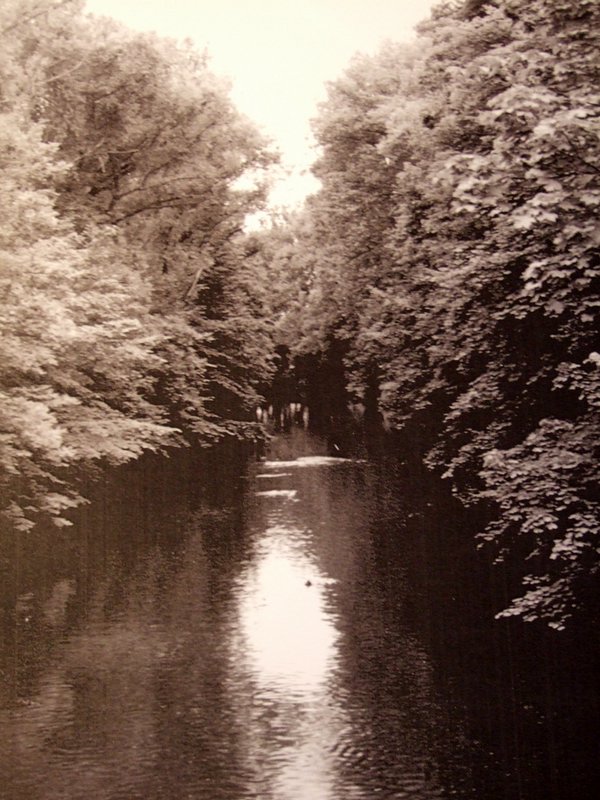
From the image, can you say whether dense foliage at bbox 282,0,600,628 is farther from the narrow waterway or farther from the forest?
the narrow waterway

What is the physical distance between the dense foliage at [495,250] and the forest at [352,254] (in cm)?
5

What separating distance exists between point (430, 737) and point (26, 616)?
252 inches

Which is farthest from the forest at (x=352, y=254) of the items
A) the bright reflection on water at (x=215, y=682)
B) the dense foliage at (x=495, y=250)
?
the bright reflection on water at (x=215, y=682)

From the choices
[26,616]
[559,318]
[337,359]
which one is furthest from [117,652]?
[337,359]

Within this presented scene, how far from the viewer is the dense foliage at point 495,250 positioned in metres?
7.62

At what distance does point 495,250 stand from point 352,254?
1667 centimetres

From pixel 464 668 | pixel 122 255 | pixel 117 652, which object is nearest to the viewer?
pixel 464 668

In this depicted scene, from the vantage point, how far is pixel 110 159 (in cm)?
2064

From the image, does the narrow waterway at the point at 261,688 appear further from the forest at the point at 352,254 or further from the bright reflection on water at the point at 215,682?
the forest at the point at 352,254

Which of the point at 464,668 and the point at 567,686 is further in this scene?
the point at 464,668

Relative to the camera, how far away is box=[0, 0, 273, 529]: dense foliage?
1177 centimetres

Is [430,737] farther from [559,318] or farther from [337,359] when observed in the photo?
[337,359]

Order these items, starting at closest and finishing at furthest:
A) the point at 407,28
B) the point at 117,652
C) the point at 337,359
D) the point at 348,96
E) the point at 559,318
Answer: the point at 117,652
the point at 559,318
the point at 407,28
the point at 348,96
the point at 337,359

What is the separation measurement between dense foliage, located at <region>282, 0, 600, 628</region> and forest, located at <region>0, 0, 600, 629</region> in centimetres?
5
